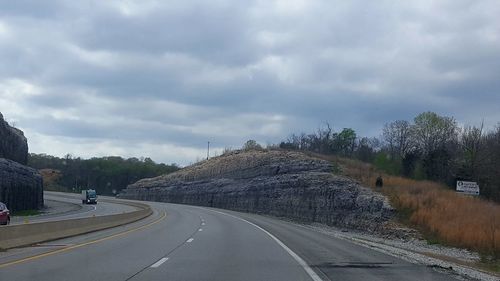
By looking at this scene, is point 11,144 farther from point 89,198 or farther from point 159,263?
point 159,263

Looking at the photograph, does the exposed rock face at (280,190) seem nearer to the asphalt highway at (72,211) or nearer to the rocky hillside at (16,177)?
the asphalt highway at (72,211)

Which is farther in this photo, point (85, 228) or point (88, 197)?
point (88, 197)

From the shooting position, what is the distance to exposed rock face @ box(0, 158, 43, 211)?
66750mm

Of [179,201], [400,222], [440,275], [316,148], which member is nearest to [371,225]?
[400,222]

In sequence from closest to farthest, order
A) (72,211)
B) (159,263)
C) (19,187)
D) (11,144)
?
(159,263) → (19,187) → (72,211) → (11,144)

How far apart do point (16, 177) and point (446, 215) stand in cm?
4688

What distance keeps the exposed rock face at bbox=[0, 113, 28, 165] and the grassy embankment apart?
42856mm

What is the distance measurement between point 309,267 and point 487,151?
66.5 metres

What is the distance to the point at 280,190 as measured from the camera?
81.1m

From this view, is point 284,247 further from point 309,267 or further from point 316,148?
point 316,148

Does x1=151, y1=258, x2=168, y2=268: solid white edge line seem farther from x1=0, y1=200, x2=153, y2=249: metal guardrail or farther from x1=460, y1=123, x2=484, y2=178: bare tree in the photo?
x1=460, y1=123, x2=484, y2=178: bare tree

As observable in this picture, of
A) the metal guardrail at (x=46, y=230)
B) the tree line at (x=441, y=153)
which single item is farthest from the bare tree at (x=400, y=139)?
the metal guardrail at (x=46, y=230)

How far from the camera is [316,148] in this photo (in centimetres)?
13588

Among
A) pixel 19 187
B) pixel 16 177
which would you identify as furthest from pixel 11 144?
pixel 16 177
